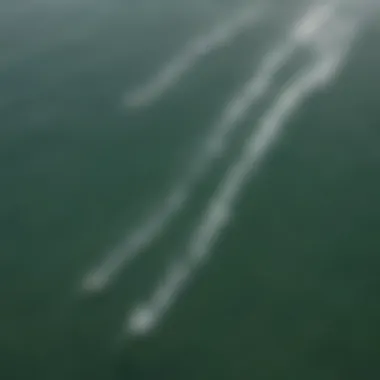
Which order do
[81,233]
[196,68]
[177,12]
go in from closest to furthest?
[81,233] → [196,68] → [177,12]

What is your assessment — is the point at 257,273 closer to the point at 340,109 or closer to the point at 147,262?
the point at 147,262

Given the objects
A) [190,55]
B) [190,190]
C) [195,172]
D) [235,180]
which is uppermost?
[190,55]

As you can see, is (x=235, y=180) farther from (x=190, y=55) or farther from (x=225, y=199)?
(x=190, y=55)

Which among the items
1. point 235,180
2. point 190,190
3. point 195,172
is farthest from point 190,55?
point 190,190

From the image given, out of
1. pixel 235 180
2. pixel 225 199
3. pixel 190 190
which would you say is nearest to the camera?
pixel 225 199

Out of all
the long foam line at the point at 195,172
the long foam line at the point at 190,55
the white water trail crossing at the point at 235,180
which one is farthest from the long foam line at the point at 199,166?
the long foam line at the point at 190,55

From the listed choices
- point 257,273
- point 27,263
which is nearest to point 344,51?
point 257,273

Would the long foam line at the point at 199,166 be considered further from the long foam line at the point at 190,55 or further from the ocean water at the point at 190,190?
the long foam line at the point at 190,55
